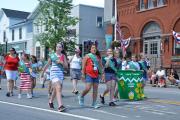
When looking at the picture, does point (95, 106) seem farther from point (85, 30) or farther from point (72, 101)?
point (85, 30)

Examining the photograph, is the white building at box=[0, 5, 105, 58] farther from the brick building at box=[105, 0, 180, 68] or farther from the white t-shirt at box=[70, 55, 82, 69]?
the white t-shirt at box=[70, 55, 82, 69]

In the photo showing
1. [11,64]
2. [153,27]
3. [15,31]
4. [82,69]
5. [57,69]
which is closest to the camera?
[57,69]

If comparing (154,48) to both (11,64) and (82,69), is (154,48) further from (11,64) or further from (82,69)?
(82,69)

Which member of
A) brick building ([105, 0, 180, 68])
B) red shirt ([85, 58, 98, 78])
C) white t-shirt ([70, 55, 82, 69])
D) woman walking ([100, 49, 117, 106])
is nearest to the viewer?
red shirt ([85, 58, 98, 78])

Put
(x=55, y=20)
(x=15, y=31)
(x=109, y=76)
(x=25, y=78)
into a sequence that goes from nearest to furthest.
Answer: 1. (x=109, y=76)
2. (x=25, y=78)
3. (x=55, y=20)
4. (x=15, y=31)

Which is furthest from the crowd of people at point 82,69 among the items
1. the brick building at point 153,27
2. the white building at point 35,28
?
the white building at point 35,28

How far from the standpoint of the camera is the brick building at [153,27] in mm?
32219

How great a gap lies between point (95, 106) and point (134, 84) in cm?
292

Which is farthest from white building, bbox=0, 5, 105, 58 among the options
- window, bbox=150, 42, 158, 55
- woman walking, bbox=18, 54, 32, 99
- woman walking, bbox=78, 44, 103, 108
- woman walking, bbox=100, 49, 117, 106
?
woman walking, bbox=78, 44, 103, 108

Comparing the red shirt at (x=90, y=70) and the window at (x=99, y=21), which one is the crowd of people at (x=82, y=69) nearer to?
the red shirt at (x=90, y=70)

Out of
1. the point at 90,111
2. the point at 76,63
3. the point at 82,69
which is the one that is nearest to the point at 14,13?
the point at 76,63

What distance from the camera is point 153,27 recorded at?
34.8 metres

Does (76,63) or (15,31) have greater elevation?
(15,31)

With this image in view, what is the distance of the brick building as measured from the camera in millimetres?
32219
